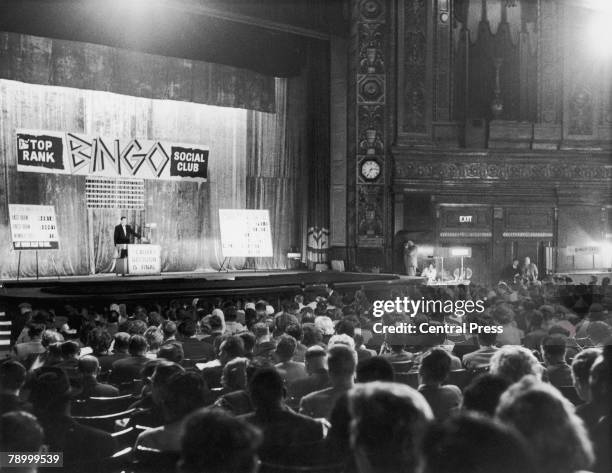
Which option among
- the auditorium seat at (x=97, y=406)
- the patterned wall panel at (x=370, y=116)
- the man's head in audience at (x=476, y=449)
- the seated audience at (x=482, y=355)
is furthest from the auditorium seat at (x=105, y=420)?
the patterned wall panel at (x=370, y=116)

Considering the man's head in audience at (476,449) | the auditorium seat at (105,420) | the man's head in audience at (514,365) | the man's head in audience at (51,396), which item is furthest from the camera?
the auditorium seat at (105,420)

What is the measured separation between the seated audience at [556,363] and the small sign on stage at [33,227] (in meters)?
11.1

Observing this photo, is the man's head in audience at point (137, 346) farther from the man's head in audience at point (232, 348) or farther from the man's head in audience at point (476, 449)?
the man's head in audience at point (476, 449)

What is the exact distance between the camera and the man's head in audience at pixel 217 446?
174 cm

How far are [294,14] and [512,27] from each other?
6.09 m

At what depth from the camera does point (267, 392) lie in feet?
9.53

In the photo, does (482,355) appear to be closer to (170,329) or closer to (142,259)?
(170,329)

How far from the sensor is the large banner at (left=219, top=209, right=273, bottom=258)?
17.3 meters

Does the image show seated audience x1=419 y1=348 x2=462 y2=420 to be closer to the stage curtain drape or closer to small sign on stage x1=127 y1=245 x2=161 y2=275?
small sign on stage x1=127 y1=245 x2=161 y2=275

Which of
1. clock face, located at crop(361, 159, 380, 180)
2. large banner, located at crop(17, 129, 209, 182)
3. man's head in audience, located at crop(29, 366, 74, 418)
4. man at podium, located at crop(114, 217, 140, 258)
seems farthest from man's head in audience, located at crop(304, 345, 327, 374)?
clock face, located at crop(361, 159, 380, 180)

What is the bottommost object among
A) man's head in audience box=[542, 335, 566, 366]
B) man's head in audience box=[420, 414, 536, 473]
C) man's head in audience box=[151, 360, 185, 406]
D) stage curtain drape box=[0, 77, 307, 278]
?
man's head in audience box=[542, 335, 566, 366]

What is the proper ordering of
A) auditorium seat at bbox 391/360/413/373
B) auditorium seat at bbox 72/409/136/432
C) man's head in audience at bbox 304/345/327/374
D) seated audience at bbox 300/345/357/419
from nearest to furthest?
seated audience at bbox 300/345/357/419
auditorium seat at bbox 72/409/136/432
man's head in audience at bbox 304/345/327/374
auditorium seat at bbox 391/360/413/373

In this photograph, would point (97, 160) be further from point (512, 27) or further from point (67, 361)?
point (67, 361)

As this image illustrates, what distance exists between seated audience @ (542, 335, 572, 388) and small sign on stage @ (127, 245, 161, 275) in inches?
433
